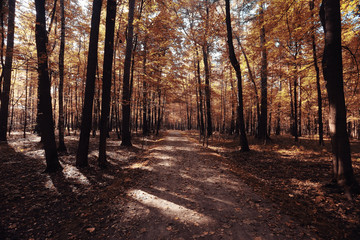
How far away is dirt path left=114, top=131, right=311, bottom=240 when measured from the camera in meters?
3.36

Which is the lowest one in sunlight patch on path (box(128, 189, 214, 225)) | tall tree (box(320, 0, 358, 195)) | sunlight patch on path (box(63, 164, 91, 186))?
sunlight patch on path (box(128, 189, 214, 225))

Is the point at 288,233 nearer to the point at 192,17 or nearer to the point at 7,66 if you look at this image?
the point at 192,17

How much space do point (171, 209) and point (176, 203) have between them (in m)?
0.35

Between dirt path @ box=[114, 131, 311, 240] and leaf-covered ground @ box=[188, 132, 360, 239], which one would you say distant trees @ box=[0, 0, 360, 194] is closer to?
leaf-covered ground @ box=[188, 132, 360, 239]

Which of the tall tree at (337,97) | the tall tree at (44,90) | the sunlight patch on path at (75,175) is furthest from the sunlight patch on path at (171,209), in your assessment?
the tall tree at (44,90)

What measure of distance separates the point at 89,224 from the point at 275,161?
8.82m

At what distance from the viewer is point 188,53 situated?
21.1 m

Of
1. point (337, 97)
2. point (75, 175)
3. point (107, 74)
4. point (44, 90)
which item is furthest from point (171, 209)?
point (44, 90)

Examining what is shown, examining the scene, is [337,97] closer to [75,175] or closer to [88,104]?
[88,104]

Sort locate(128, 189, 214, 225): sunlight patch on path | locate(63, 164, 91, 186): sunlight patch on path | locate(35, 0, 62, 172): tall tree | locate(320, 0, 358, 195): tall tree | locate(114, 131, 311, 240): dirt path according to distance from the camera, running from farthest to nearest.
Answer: locate(35, 0, 62, 172): tall tree
locate(63, 164, 91, 186): sunlight patch on path
locate(320, 0, 358, 195): tall tree
locate(128, 189, 214, 225): sunlight patch on path
locate(114, 131, 311, 240): dirt path

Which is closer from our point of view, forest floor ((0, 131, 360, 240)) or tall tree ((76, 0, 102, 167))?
forest floor ((0, 131, 360, 240))

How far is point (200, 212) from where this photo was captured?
13.6ft

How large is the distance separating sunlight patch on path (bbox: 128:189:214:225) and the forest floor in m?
0.02

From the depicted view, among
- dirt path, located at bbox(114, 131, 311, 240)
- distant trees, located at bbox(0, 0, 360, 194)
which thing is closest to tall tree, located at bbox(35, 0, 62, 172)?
distant trees, located at bbox(0, 0, 360, 194)
